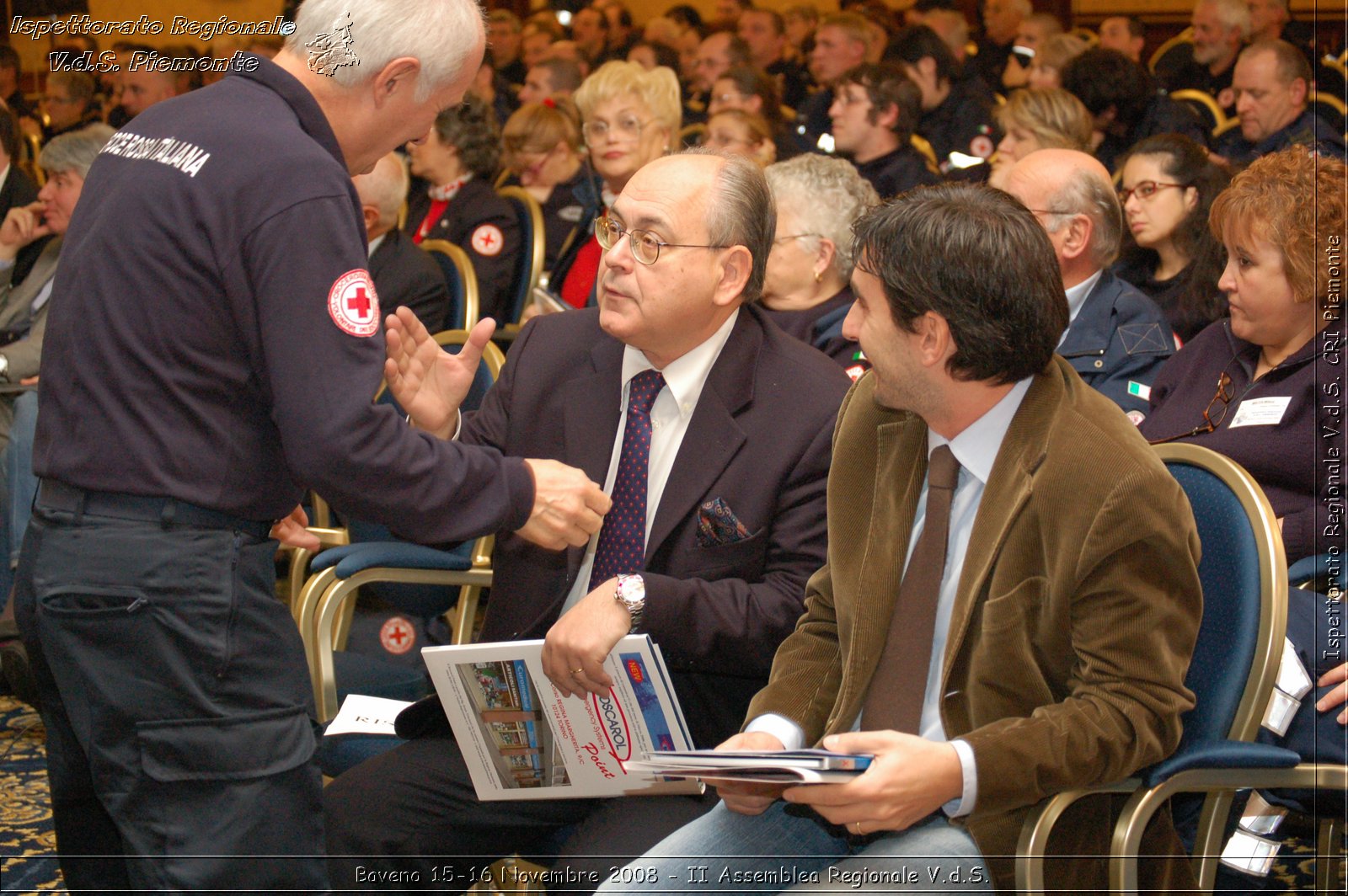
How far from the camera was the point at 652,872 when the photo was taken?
1.71m

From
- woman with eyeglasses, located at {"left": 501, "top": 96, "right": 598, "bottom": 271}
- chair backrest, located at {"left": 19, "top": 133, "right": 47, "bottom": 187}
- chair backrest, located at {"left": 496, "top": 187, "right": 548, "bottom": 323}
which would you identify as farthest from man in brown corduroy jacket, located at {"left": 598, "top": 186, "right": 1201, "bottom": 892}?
chair backrest, located at {"left": 19, "top": 133, "right": 47, "bottom": 187}

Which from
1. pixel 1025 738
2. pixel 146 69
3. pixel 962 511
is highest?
pixel 962 511

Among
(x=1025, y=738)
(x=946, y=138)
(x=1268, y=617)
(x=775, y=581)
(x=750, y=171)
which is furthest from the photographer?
(x=946, y=138)

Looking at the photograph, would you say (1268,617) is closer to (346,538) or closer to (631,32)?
(346,538)

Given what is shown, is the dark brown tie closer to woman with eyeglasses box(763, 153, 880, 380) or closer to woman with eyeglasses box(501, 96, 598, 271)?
woman with eyeglasses box(763, 153, 880, 380)

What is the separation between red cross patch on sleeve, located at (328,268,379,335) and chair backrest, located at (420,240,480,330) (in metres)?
2.31

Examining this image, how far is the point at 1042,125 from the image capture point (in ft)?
14.9

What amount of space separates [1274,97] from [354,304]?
208 inches

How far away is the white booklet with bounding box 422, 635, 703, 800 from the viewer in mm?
1874

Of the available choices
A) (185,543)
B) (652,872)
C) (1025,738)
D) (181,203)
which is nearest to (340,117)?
(181,203)

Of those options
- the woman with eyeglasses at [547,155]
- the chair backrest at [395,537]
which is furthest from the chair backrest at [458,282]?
the woman with eyeglasses at [547,155]

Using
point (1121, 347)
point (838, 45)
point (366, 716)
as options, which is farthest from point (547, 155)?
point (366, 716)

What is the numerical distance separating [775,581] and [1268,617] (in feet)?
2.45

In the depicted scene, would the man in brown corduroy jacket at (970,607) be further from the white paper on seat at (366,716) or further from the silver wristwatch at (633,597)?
the white paper on seat at (366,716)
